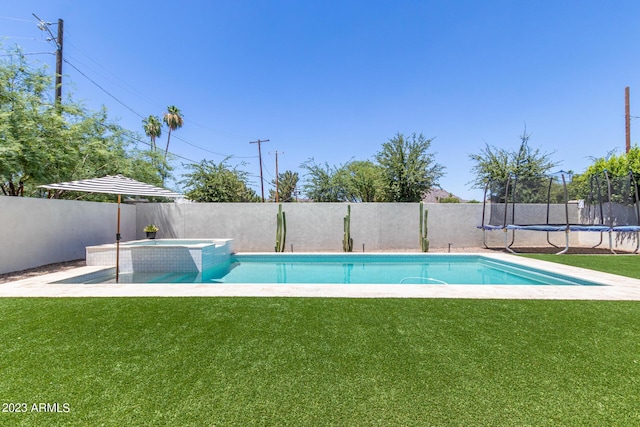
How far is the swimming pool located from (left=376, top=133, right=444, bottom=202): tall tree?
5.26m

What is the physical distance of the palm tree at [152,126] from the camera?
28.5 meters

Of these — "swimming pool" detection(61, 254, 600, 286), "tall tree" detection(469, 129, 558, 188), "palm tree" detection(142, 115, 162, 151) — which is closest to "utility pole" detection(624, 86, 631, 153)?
"tall tree" detection(469, 129, 558, 188)

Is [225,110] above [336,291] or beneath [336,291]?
above

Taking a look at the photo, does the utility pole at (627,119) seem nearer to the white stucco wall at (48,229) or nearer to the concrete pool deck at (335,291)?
the concrete pool deck at (335,291)

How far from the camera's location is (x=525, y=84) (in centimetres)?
1351

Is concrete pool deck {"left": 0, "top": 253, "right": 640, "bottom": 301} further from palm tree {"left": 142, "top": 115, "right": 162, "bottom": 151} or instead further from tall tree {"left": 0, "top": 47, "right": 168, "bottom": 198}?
palm tree {"left": 142, "top": 115, "right": 162, "bottom": 151}

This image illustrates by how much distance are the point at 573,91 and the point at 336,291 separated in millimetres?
15360

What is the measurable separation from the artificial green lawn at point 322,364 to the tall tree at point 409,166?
36.1ft

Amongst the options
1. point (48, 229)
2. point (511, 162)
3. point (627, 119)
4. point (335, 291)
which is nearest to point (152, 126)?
point (48, 229)

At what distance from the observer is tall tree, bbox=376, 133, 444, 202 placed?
582 inches

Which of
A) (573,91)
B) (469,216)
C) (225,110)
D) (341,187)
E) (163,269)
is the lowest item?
(163,269)

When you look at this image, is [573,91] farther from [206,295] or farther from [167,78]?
[167,78]

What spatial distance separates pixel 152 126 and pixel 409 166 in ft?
87.3

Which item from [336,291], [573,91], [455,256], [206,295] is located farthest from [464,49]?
[206,295]
